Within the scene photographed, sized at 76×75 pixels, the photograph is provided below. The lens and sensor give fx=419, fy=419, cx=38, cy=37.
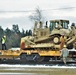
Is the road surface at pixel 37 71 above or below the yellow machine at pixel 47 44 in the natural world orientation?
below

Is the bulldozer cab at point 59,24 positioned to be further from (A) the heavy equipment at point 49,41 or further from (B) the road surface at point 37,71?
(B) the road surface at point 37,71

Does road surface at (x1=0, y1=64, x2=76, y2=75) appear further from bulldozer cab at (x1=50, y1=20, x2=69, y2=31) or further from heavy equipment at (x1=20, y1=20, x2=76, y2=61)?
bulldozer cab at (x1=50, y1=20, x2=69, y2=31)

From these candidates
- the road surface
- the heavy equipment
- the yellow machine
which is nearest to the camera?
the road surface

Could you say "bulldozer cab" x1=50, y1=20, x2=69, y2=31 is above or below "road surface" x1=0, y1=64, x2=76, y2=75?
above

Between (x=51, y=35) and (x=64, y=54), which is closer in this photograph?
(x=64, y=54)

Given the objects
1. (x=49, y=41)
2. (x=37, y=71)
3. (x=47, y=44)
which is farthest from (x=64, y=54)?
(x=37, y=71)

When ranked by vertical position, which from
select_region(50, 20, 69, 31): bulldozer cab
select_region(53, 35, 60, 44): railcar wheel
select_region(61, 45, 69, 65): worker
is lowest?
select_region(61, 45, 69, 65): worker

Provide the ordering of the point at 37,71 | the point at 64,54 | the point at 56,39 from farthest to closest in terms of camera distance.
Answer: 1. the point at 56,39
2. the point at 64,54
3. the point at 37,71

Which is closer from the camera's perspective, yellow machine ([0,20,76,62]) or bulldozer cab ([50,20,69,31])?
yellow machine ([0,20,76,62])

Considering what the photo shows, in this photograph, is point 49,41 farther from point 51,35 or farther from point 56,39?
point 56,39

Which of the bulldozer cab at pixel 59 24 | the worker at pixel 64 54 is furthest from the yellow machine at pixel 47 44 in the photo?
the worker at pixel 64 54

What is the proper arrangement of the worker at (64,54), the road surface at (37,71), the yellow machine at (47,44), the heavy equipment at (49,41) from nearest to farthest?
1. the road surface at (37,71)
2. the worker at (64,54)
3. the heavy equipment at (49,41)
4. the yellow machine at (47,44)

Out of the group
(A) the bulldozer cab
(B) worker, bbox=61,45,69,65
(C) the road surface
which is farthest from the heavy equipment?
(C) the road surface

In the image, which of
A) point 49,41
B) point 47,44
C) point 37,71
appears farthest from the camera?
point 49,41
